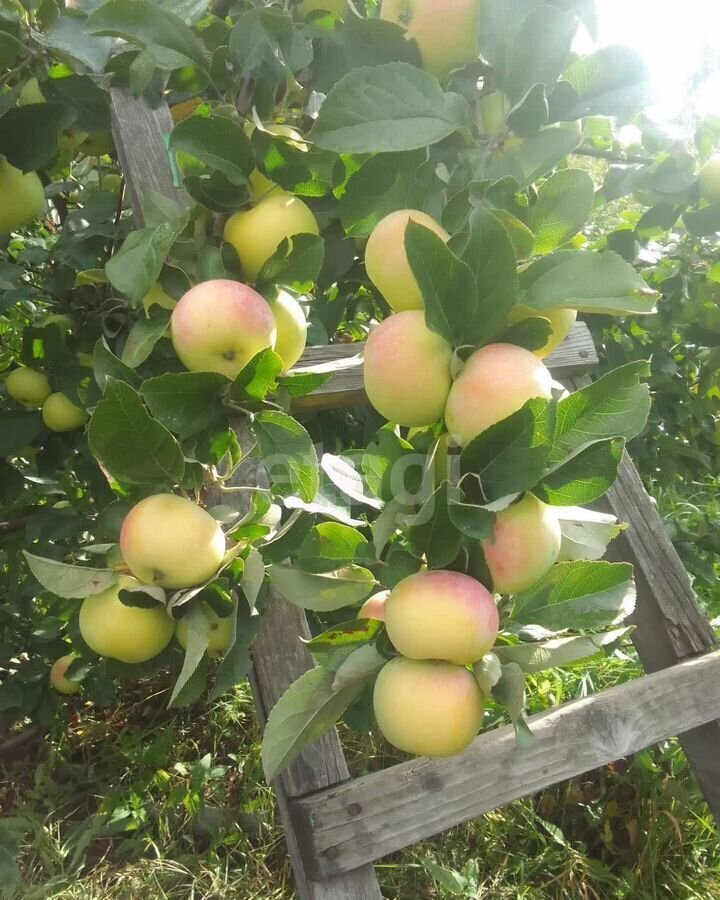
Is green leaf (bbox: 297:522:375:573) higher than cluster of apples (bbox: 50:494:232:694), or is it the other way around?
green leaf (bbox: 297:522:375:573)

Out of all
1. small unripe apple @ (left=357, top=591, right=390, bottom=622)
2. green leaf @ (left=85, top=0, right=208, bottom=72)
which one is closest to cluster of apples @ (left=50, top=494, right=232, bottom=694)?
small unripe apple @ (left=357, top=591, right=390, bottom=622)

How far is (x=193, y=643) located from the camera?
1.69 ft

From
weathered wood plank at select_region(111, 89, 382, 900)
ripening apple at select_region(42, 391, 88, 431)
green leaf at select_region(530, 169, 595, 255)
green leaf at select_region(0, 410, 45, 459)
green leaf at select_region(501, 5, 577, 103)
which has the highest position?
green leaf at select_region(501, 5, 577, 103)

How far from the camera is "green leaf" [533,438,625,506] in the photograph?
41cm

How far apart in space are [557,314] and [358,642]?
0.84ft

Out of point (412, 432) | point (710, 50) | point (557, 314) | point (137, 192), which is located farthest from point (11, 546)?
point (710, 50)

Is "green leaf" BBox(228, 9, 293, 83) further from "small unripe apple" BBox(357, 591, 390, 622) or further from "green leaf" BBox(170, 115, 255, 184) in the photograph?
"small unripe apple" BBox(357, 591, 390, 622)

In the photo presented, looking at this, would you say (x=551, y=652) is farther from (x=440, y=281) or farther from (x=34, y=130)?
(x=34, y=130)

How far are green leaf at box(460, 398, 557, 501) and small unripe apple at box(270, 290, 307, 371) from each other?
238 millimetres

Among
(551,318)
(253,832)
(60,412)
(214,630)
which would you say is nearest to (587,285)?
(551,318)

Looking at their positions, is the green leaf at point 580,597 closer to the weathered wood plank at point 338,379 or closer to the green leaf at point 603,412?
the green leaf at point 603,412

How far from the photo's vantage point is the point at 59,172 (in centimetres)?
117

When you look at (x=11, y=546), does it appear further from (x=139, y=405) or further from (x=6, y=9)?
(x=139, y=405)

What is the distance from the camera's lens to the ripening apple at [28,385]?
1187 mm
